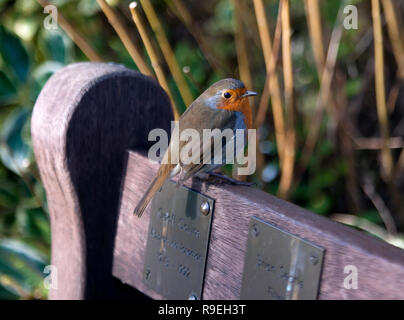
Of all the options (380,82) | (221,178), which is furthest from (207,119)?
(380,82)

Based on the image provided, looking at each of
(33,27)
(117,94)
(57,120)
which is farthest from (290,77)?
(33,27)

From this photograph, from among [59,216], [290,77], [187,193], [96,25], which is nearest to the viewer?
[187,193]

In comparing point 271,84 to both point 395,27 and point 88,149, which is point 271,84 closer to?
point 395,27

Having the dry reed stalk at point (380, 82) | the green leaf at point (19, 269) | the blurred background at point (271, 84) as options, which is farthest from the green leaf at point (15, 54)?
the dry reed stalk at point (380, 82)

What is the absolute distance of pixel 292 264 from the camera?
3.30 ft

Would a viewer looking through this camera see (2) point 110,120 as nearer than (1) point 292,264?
No

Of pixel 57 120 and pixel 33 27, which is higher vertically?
pixel 33 27

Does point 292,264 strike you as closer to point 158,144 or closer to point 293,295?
point 293,295

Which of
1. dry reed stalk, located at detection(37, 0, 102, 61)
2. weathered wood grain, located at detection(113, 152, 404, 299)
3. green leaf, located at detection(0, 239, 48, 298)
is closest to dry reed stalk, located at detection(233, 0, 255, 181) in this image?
dry reed stalk, located at detection(37, 0, 102, 61)

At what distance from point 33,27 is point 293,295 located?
1.63m

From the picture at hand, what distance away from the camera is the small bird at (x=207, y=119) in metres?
1.25

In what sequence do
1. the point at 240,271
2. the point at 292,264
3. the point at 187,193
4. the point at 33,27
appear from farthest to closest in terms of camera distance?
the point at 33,27, the point at 187,193, the point at 240,271, the point at 292,264

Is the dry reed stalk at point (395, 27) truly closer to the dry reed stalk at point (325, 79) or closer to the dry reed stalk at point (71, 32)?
the dry reed stalk at point (325, 79)

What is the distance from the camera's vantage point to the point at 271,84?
→ 5.45ft
